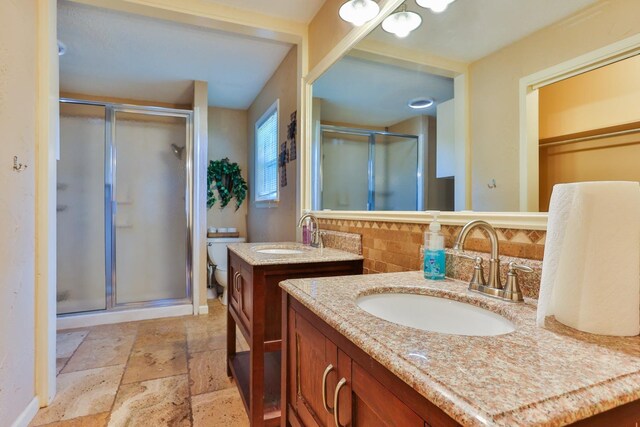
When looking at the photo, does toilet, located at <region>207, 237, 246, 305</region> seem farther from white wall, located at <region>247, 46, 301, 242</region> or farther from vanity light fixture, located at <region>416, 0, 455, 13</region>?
vanity light fixture, located at <region>416, 0, 455, 13</region>

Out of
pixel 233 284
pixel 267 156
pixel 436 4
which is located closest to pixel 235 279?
pixel 233 284

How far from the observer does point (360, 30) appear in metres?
1.60

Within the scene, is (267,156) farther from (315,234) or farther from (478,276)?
(478,276)

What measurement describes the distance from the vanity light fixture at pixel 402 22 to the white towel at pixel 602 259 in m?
1.00

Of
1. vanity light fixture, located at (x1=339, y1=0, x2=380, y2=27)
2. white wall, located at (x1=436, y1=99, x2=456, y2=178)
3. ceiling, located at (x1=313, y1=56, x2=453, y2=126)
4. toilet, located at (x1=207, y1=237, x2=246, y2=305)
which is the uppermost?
vanity light fixture, located at (x1=339, y1=0, x2=380, y2=27)

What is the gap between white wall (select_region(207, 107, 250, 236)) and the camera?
3969 mm

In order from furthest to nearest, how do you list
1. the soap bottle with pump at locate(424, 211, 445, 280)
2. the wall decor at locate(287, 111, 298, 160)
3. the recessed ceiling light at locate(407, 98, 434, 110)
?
the wall decor at locate(287, 111, 298, 160) → the recessed ceiling light at locate(407, 98, 434, 110) → the soap bottle with pump at locate(424, 211, 445, 280)

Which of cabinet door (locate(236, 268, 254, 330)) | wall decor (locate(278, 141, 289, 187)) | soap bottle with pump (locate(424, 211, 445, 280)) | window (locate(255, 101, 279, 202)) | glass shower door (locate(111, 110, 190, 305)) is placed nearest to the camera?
soap bottle with pump (locate(424, 211, 445, 280))

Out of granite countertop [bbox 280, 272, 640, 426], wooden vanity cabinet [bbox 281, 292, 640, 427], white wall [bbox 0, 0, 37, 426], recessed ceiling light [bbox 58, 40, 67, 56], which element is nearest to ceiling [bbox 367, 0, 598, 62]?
granite countertop [bbox 280, 272, 640, 426]

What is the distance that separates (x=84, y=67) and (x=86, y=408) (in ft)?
8.71

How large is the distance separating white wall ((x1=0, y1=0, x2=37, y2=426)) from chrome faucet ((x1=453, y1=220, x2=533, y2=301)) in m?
1.73

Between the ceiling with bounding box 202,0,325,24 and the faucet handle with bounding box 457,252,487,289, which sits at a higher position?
the ceiling with bounding box 202,0,325,24

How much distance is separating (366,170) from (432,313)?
0.95 meters

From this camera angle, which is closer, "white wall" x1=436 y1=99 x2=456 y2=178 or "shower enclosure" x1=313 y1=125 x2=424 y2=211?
"white wall" x1=436 y1=99 x2=456 y2=178
